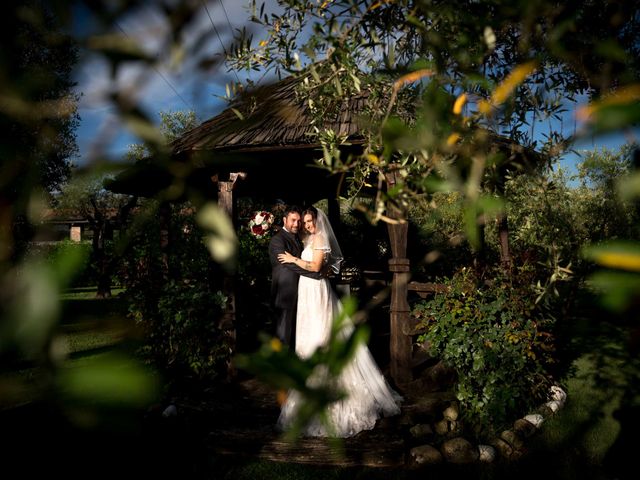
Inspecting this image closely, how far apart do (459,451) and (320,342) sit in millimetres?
2113

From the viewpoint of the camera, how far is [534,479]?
13.9 feet

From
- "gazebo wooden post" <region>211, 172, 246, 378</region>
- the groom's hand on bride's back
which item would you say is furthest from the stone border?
"gazebo wooden post" <region>211, 172, 246, 378</region>

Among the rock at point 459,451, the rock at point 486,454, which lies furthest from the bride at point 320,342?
the rock at point 486,454

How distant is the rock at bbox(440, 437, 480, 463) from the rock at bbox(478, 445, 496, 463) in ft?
0.12

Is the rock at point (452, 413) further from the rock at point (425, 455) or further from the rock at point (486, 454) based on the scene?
the rock at point (425, 455)

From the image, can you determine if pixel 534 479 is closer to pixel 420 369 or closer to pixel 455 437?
pixel 455 437

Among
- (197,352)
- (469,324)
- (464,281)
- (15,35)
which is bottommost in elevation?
(197,352)

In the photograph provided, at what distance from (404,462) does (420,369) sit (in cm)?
314

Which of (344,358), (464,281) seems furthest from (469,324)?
(344,358)

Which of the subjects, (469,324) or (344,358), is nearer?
(344,358)

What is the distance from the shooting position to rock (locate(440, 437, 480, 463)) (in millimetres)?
4555

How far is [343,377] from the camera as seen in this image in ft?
18.2

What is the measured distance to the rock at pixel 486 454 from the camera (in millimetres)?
4586

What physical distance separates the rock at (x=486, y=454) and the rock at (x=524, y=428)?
0.56m
